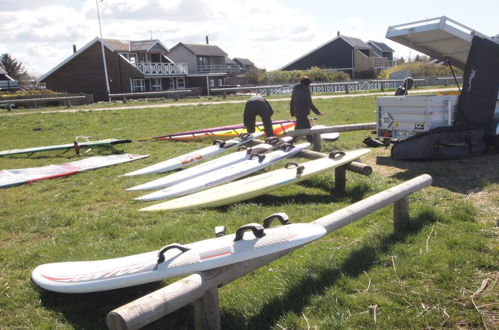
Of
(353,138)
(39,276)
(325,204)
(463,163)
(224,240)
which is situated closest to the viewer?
(224,240)

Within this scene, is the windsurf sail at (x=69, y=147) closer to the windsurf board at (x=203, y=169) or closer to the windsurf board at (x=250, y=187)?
the windsurf board at (x=203, y=169)

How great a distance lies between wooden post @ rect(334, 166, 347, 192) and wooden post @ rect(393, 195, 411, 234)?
5.67ft

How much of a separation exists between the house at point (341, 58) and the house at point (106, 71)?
1967cm

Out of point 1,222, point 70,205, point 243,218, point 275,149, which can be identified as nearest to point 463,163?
point 275,149

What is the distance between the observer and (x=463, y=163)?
734 cm

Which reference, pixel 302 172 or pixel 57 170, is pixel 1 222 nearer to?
pixel 57 170

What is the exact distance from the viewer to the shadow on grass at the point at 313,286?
3.10 metres

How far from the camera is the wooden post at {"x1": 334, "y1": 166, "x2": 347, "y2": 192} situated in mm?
6184

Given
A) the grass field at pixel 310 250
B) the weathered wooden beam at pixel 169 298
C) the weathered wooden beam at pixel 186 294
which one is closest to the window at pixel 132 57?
the grass field at pixel 310 250

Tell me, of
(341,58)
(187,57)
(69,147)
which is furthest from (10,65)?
(69,147)

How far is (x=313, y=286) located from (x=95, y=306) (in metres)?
1.73

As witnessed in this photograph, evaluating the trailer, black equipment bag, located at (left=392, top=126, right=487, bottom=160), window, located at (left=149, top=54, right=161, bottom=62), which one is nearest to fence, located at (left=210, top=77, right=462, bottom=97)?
window, located at (left=149, top=54, right=161, bottom=62)

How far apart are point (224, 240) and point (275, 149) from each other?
4.67m

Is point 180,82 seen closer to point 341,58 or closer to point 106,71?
point 106,71
